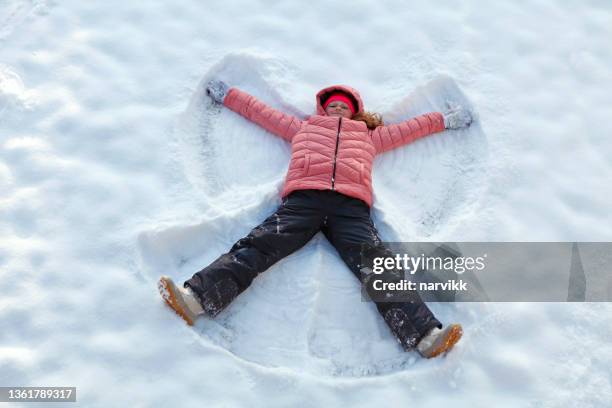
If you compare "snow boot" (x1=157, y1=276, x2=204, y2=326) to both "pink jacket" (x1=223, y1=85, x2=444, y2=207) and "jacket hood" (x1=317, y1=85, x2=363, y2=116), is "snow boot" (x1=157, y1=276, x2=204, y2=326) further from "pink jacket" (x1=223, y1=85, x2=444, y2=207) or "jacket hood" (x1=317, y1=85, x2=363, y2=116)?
"jacket hood" (x1=317, y1=85, x2=363, y2=116)

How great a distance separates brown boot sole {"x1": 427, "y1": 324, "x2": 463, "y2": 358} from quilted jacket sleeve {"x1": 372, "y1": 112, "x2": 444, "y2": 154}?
1123 millimetres

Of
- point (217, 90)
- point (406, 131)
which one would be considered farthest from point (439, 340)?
point (217, 90)

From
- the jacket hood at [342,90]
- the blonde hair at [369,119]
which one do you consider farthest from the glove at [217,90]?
the blonde hair at [369,119]

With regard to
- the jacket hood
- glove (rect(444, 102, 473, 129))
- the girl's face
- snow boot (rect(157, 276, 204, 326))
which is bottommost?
snow boot (rect(157, 276, 204, 326))

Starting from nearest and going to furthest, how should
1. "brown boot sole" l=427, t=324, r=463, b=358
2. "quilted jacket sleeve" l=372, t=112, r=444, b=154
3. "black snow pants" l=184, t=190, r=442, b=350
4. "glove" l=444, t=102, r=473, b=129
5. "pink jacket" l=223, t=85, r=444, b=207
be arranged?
"brown boot sole" l=427, t=324, r=463, b=358 < "black snow pants" l=184, t=190, r=442, b=350 < "pink jacket" l=223, t=85, r=444, b=207 < "quilted jacket sleeve" l=372, t=112, r=444, b=154 < "glove" l=444, t=102, r=473, b=129

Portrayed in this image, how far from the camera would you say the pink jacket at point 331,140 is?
9.79 ft

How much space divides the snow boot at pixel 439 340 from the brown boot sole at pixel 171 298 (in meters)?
1.02

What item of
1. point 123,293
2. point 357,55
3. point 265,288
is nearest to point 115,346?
point 123,293

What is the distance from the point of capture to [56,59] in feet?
11.6

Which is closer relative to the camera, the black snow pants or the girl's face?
the black snow pants

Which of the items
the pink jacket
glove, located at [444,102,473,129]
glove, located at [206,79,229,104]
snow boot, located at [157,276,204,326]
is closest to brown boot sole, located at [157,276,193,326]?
snow boot, located at [157,276,204,326]

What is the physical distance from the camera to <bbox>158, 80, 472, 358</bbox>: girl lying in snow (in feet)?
8.63

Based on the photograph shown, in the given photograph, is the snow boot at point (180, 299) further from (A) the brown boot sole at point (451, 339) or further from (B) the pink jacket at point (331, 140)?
(A) the brown boot sole at point (451, 339)

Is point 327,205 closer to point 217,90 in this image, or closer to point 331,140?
point 331,140
